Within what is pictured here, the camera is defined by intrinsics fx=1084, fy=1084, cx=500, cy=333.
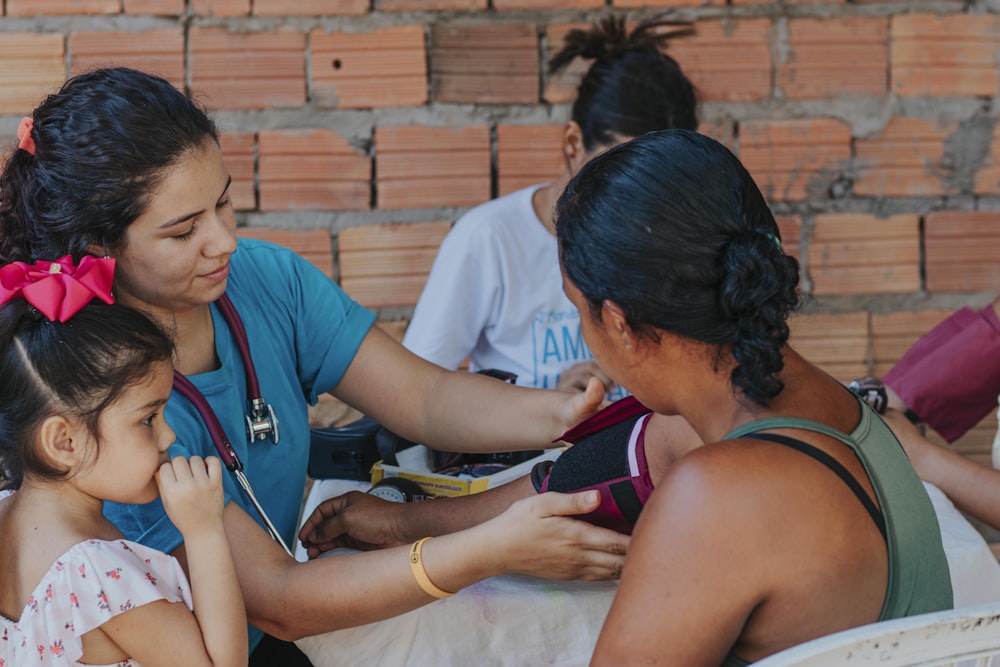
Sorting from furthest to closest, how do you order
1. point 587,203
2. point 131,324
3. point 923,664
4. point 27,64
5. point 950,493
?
point 27,64, point 950,493, point 131,324, point 587,203, point 923,664

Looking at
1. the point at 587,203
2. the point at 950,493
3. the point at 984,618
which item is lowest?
the point at 950,493

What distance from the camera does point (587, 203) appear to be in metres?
1.35

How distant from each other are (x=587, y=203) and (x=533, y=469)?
0.59 metres

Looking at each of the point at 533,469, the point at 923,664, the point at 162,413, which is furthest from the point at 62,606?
the point at 923,664

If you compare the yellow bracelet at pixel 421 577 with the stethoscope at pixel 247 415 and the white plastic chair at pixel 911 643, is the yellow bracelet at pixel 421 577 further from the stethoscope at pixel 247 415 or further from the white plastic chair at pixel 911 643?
the white plastic chair at pixel 911 643

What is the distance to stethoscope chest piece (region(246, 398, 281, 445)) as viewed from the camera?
1.71 m

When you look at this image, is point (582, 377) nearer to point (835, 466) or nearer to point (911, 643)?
point (835, 466)

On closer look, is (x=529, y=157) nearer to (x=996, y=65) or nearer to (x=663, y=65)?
(x=663, y=65)

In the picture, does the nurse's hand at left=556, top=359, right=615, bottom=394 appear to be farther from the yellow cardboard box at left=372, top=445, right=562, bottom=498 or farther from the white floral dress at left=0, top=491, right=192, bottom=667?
the white floral dress at left=0, top=491, right=192, bottom=667

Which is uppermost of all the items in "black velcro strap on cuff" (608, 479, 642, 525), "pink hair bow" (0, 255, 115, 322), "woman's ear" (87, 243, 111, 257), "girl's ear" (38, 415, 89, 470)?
"woman's ear" (87, 243, 111, 257)

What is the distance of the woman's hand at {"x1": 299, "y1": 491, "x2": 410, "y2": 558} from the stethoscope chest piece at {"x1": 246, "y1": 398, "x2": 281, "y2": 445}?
0.50 ft

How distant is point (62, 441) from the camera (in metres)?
1.44

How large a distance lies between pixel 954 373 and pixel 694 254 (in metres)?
1.49

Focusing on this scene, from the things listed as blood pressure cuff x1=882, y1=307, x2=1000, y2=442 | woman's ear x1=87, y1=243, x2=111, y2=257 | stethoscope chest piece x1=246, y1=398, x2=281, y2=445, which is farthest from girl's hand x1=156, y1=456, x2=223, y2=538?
blood pressure cuff x1=882, y1=307, x2=1000, y2=442
